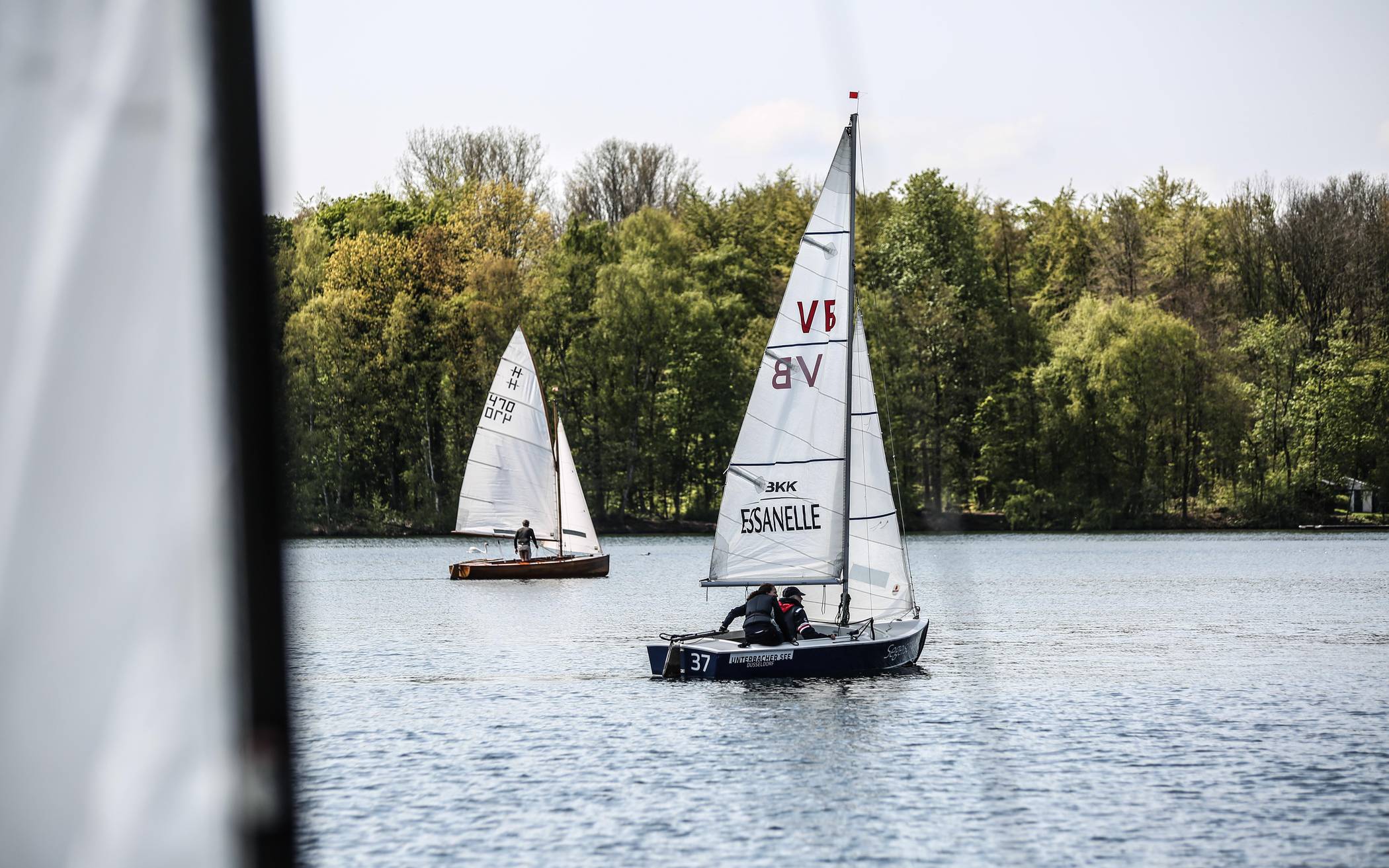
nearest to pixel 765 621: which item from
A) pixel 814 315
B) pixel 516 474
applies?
pixel 814 315

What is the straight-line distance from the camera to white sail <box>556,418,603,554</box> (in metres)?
55.1

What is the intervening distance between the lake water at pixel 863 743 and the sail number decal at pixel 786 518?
3049mm

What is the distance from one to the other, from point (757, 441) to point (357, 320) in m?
58.7

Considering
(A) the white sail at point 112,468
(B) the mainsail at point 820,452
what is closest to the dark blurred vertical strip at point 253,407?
(A) the white sail at point 112,468

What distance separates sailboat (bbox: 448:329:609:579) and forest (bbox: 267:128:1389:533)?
2968cm

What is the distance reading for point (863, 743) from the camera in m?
22.6

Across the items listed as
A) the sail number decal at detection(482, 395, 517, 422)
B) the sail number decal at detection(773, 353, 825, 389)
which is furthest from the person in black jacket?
the sail number decal at detection(482, 395, 517, 422)

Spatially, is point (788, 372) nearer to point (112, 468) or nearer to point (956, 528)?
point (112, 468)

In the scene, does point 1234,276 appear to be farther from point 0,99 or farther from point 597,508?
point 0,99

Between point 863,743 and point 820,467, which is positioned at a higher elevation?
point 820,467

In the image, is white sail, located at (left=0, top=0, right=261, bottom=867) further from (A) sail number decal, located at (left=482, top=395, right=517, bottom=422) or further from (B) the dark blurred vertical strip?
→ (A) sail number decal, located at (left=482, top=395, right=517, bottom=422)

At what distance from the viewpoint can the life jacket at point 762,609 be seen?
Answer: 86.6ft

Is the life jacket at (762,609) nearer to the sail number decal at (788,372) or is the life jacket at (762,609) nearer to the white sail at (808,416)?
the white sail at (808,416)

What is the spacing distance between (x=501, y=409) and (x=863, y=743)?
109ft
